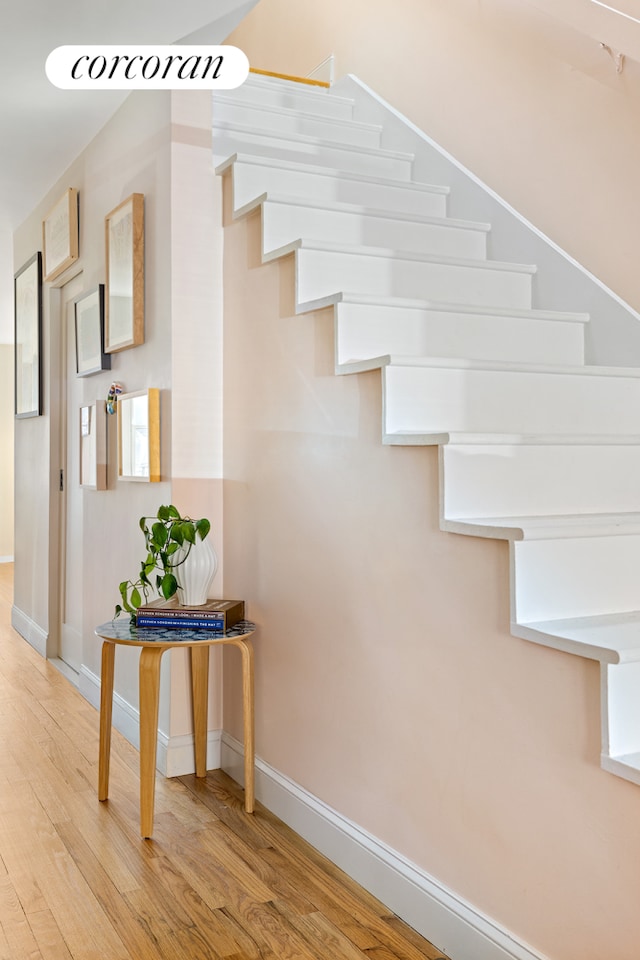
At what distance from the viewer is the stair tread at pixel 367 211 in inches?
101

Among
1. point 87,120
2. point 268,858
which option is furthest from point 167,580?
point 87,120

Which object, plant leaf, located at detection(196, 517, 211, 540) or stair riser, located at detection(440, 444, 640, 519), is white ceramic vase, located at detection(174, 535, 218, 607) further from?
stair riser, located at detection(440, 444, 640, 519)

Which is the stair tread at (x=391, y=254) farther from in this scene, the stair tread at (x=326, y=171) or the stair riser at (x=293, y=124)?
the stair riser at (x=293, y=124)

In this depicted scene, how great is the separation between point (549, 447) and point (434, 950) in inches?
41.1

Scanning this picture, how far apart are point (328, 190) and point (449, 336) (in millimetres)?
915

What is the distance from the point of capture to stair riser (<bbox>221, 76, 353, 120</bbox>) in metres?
3.43

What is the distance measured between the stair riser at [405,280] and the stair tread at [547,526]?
929 mm

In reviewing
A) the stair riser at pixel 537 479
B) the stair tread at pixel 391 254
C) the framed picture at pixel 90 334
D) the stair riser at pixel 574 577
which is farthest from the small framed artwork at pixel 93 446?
the stair riser at pixel 574 577

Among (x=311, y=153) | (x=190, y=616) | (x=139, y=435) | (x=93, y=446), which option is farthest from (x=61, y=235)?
(x=190, y=616)

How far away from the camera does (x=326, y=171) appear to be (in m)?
2.96

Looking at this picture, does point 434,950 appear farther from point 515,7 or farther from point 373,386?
point 515,7

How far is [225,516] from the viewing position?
9.34 feet

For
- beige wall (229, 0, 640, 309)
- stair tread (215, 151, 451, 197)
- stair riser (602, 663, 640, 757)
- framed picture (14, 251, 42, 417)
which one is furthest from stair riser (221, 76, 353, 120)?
stair riser (602, 663, 640, 757)

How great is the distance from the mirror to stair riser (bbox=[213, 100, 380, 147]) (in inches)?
39.6
